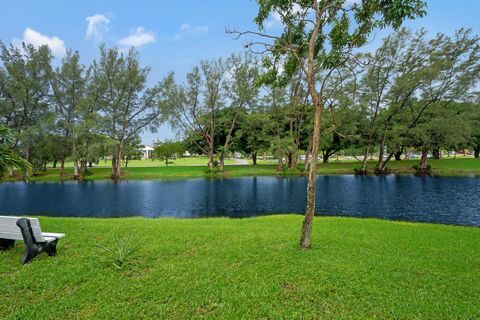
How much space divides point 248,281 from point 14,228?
532 centimetres

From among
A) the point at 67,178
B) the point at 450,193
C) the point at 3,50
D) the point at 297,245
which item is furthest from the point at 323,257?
the point at 3,50

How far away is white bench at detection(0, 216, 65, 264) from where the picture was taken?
5648 millimetres

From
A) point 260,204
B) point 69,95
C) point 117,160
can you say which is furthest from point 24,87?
point 260,204

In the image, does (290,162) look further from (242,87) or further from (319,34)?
(319,34)

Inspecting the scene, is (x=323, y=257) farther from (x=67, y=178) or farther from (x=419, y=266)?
(x=67, y=178)

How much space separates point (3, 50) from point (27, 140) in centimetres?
1483

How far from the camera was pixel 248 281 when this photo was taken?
4949 millimetres

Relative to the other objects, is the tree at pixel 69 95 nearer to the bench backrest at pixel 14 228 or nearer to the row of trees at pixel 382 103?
the row of trees at pixel 382 103

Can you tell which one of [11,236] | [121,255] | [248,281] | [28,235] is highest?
[28,235]

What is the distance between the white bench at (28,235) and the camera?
5648 millimetres

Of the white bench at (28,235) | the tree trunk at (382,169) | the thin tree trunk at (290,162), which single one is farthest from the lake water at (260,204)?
the thin tree trunk at (290,162)

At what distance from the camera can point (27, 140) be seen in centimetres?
3809

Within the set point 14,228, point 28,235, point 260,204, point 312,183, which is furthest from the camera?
point 260,204

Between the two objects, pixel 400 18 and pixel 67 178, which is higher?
pixel 400 18
